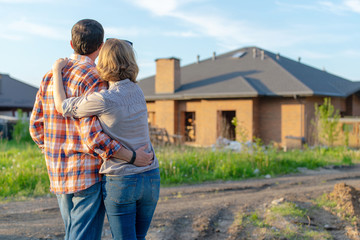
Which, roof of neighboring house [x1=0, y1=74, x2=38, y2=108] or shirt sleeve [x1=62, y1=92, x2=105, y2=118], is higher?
roof of neighboring house [x1=0, y1=74, x2=38, y2=108]

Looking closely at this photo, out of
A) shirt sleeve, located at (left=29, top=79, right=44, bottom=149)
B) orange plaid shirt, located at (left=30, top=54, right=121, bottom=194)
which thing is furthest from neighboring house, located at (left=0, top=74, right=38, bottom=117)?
orange plaid shirt, located at (left=30, top=54, right=121, bottom=194)

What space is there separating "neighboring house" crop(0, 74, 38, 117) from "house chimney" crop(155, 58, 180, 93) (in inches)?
495

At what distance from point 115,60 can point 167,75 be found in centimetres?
1824

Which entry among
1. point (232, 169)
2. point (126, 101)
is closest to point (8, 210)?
point (126, 101)

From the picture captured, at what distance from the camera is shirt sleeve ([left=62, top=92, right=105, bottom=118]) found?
2.02 m

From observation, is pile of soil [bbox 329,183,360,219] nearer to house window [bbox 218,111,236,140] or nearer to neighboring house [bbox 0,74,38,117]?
house window [bbox 218,111,236,140]

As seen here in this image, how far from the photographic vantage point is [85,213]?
2.10 metres

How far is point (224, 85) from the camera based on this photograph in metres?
18.4

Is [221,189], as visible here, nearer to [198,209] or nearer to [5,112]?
[198,209]

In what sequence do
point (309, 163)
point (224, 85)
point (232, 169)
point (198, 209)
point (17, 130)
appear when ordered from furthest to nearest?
1. point (224, 85)
2. point (17, 130)
3. point (309, 163)
4. point (232, 169)
5. point (198, 209)

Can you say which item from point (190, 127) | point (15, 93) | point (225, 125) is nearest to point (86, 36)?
point (225, 125)

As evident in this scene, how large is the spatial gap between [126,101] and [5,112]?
26625 mm

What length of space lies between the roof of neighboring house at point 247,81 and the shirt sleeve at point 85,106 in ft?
49.8

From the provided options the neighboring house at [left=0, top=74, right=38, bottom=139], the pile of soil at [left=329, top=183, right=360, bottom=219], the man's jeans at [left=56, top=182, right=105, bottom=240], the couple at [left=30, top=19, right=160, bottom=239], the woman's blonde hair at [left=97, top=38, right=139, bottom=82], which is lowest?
the pile of soil at [left=329, top=183, right=360, bottom=219]
